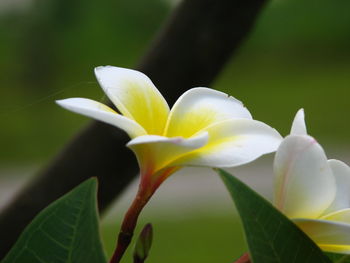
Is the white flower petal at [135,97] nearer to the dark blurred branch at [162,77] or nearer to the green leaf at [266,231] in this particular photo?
the green leaf at [266,231]

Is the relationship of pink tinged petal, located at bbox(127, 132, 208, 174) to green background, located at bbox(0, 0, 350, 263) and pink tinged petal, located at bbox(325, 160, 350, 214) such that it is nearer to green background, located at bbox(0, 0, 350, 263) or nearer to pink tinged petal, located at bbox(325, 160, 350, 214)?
pink tinged petal, located at bbox(325, 160, 350, 214)

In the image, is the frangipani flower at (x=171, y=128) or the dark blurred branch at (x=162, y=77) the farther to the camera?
the dark blurred branch at (x=162, y=77)

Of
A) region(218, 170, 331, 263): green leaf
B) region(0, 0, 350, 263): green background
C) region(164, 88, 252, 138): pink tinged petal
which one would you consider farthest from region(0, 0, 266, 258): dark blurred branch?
region(0, 0, 350, 263): green background

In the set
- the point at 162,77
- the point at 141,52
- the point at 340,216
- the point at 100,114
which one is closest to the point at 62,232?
the point at 100,114

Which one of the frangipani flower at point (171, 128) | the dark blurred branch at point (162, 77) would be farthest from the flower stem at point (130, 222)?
the dark blurred branch at point (162, 77)

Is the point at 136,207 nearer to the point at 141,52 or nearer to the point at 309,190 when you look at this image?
the point at 309,190

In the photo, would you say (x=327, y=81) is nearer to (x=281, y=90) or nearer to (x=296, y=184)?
(x=281, y=90)

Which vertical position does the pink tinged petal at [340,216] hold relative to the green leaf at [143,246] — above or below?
above

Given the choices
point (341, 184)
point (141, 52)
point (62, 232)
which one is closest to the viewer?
point (62, 232)
